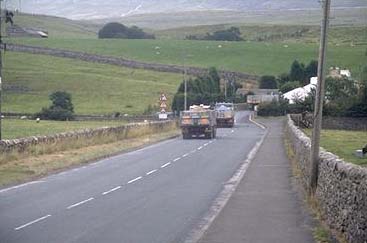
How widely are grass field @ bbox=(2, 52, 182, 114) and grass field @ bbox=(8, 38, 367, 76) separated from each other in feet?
38.1

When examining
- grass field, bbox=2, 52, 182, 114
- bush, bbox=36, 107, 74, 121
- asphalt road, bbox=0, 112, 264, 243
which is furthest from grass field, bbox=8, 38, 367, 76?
asphalt road, bbox=0, 112, 264, 243

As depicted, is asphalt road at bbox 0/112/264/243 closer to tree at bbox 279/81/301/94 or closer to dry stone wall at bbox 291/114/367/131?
dry stone wall at bbox 291/114/367/131

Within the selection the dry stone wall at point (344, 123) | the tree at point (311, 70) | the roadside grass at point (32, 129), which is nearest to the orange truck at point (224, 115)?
the dry stone wall at point (344, 123)

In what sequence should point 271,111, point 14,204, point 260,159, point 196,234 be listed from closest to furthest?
point 196,234 < point 14,204 < point 260,159 < point 271,111

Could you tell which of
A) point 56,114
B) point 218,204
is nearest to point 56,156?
point 218,204

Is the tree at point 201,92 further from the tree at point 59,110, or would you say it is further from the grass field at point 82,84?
the tree at point 59,110

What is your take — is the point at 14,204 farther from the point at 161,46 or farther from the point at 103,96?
the point at 161,46

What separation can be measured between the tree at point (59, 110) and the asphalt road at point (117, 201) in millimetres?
48013

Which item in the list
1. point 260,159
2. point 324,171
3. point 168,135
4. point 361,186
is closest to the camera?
point 361,186

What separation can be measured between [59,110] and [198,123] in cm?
2798

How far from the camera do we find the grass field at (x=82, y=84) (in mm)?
107500

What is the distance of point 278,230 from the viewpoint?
1841 centimetres

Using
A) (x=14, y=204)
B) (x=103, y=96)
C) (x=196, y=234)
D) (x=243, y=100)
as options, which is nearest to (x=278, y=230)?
(x=196, y=234)

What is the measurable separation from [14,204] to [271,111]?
89.7m
